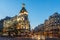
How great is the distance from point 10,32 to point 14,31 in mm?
2217

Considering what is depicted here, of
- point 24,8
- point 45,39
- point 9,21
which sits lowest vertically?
point 45,39

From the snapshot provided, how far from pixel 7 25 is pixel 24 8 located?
15141 mm

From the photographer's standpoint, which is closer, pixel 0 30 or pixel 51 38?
pixel 51 38

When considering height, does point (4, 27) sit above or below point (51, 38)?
above

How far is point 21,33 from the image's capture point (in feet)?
254

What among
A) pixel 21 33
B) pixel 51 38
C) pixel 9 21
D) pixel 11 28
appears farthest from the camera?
pixel 9 21

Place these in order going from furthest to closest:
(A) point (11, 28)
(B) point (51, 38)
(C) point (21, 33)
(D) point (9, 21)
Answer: (D) point (9, 21), (A) point (11, 28), (C) point (21, 33), (B) point (51, 38)

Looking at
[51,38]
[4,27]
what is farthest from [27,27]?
[51,38]

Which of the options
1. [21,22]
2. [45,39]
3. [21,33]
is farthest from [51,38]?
[21,22]

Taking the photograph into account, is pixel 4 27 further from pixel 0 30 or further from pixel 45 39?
pixel 45 39

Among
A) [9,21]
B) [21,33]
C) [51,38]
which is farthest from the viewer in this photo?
[9,21]

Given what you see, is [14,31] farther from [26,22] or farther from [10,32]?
[26,22]

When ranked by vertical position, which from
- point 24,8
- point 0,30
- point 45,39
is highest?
point 24,8

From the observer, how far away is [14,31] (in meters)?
80.1
